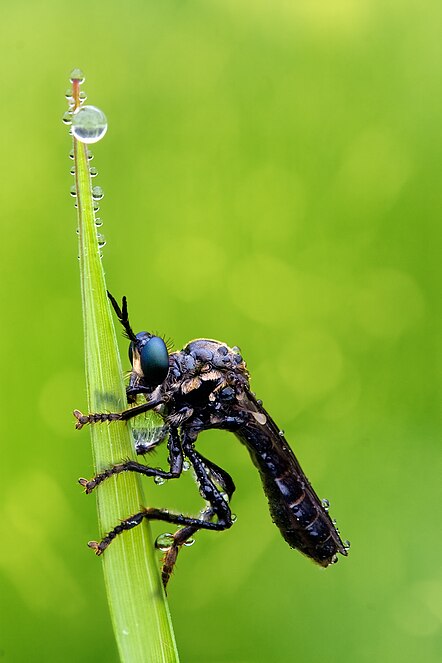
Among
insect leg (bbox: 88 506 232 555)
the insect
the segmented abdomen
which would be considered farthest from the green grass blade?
the segmented abdomen

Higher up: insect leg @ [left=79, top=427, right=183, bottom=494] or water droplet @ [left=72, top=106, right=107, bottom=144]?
water droplet @ [left=72, top=106, right=107, bottom=144]

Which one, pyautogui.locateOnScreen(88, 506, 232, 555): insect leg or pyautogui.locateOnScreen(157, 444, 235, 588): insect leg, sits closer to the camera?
pyautogui.locateOnScreen(88, 506, 232, 555): insect leg

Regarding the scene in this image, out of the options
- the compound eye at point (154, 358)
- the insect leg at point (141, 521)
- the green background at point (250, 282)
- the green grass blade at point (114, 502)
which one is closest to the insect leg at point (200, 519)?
the insect leg at point (141, 521)

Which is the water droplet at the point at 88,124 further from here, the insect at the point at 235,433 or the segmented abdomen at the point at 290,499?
the segmented abdomen at the point at 290,499

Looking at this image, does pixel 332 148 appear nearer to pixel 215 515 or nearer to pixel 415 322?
pixel 415 322

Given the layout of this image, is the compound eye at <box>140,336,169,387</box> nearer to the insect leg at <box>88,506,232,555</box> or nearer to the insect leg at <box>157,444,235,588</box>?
the insect leg at <box>157,444,235,588</box>

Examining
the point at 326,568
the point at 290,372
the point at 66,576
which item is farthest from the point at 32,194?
the point at 326,568

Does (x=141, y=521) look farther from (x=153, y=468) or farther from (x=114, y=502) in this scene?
(x=153, y=468)

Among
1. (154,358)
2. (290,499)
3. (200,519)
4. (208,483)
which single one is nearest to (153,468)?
→ (154,358)
